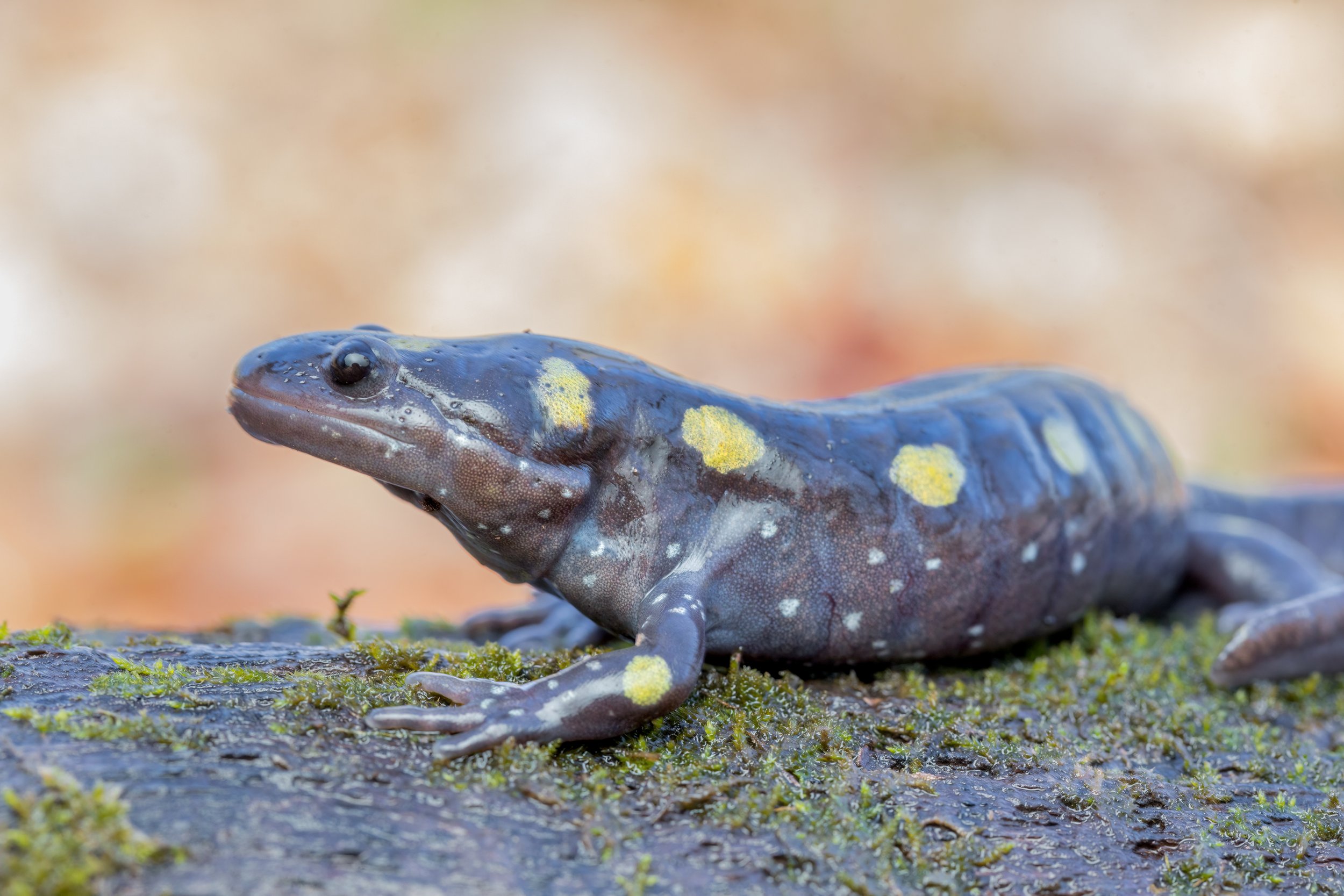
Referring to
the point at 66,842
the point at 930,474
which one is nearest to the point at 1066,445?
the point at 930,474

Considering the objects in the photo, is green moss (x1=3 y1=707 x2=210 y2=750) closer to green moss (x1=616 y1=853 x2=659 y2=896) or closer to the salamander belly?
green moss (x1=616 y1=853 x2=659 y2=896)

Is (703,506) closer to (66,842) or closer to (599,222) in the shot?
(66,842)

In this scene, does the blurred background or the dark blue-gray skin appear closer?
the dark blue-gray skin

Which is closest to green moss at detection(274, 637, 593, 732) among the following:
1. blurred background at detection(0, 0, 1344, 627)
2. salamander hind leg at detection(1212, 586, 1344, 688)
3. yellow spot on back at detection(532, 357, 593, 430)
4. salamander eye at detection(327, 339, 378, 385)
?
yellow spot on back at detection(532, 357, 593, 430)

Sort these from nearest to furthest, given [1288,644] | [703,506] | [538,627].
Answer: [703,506] → [1288,644] → [538,627]

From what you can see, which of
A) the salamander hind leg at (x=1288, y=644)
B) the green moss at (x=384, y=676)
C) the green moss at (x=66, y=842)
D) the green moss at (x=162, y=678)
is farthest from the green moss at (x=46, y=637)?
the salamander hind leg at (x=1288, y=644)

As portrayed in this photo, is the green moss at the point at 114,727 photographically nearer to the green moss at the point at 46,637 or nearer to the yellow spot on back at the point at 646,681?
the green moss at the point at 46,637
